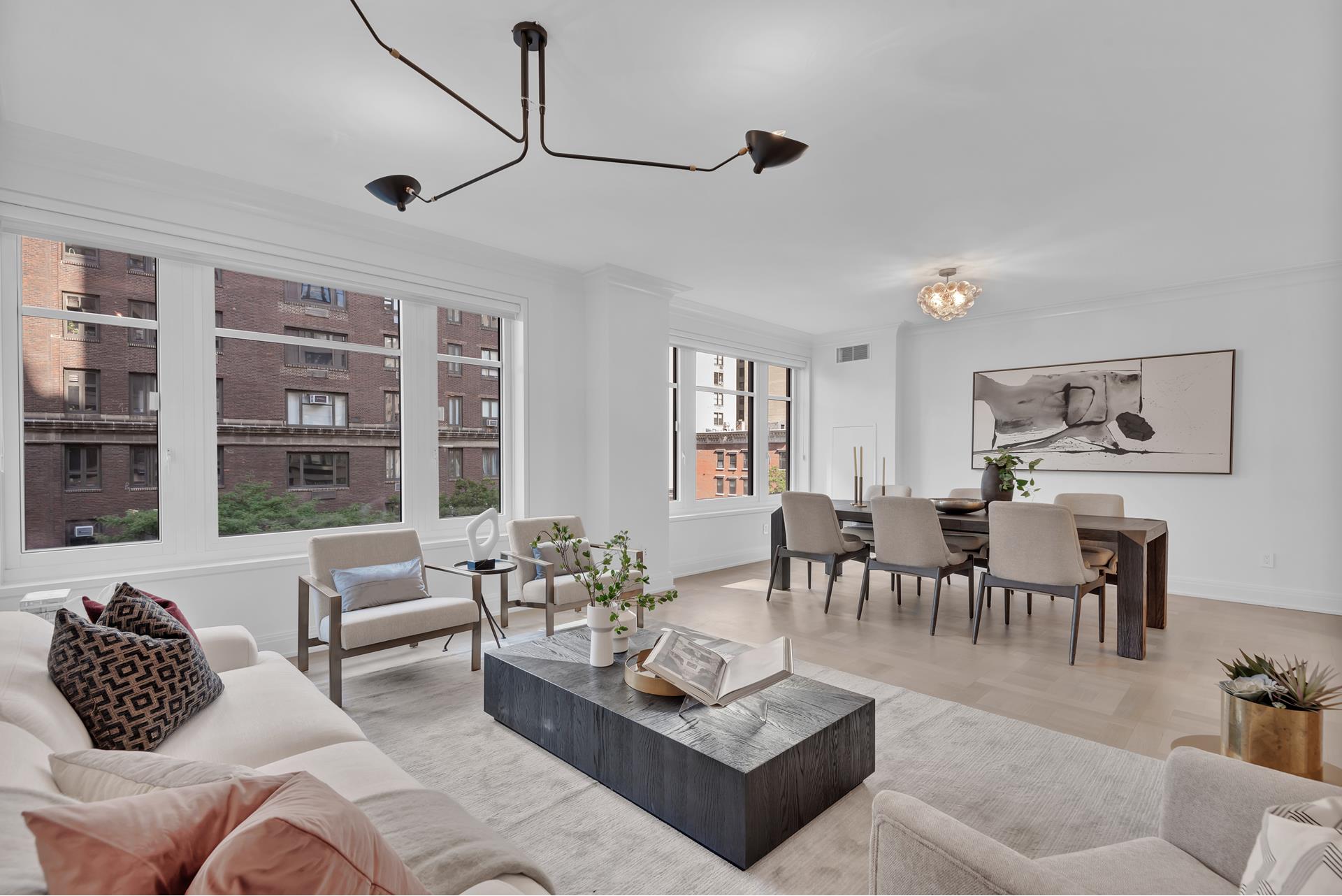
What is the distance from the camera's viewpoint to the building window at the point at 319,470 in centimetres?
392

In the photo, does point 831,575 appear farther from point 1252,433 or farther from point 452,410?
point 1252,433

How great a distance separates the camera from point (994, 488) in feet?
14.9

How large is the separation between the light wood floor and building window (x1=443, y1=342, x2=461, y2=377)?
5.30ft

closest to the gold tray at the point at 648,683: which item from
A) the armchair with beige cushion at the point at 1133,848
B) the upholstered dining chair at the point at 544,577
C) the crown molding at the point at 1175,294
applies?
the armchair with beige cushion at the point at 1133,848

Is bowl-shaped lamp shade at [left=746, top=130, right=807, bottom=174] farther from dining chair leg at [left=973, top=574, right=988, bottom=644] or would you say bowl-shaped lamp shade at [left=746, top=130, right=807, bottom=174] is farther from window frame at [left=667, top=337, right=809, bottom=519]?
window frame at [left=667, top=337, right=809, bottom=519]

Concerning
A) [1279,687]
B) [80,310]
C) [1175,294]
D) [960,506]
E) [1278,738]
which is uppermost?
[1175,294]

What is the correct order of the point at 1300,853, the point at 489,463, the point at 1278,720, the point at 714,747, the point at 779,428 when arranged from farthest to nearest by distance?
the point at 779,428 → the point at 489,463 → the point at 714,747 → the point at 1278,720 → the point at 1300,853

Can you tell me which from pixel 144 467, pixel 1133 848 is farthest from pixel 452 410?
pixel 1133 848

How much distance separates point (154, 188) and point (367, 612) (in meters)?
2.42

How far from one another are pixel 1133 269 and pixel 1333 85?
2.58m

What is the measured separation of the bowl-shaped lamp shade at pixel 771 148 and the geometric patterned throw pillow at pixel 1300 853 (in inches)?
75.7

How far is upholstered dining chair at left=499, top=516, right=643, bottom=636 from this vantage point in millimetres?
3791

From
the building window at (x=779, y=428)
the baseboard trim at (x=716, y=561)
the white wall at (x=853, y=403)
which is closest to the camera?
the baseboard trim at (x=716, y=561)

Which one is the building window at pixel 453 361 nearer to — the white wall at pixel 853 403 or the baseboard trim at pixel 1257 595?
the white wall at pixel 853 403
